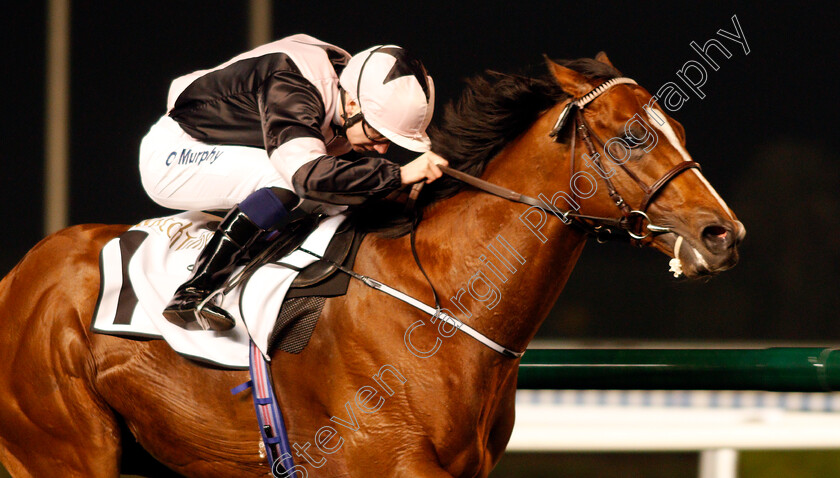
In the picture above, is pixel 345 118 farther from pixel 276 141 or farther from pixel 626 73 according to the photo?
pixel 626 73

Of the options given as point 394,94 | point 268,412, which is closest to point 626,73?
point 394,94

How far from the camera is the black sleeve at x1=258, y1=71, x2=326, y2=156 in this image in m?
2.29

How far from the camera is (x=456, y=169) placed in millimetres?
2434

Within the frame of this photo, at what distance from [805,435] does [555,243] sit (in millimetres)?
1226

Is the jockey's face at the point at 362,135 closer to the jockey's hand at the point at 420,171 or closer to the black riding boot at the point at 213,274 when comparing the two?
the jockey's hand at the point at 420,171

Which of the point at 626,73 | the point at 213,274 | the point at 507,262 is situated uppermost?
the point at 507,262

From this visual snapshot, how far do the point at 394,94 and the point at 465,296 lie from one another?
1.81 feet

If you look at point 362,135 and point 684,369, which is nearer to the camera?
point 362,135

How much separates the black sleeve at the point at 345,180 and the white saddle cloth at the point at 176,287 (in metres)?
0.22

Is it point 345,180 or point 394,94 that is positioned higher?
point 394,94

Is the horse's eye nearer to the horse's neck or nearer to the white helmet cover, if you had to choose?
the horse's neck

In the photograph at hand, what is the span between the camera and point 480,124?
→ 240cm

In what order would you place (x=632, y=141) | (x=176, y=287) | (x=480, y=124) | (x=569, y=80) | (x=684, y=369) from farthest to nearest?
(x=684, y=369)
(x=176, y=287)
(x=480, y=124)
(x=569, y=80)
(x=632, y=141)

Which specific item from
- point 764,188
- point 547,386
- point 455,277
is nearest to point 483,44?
point 764,188
